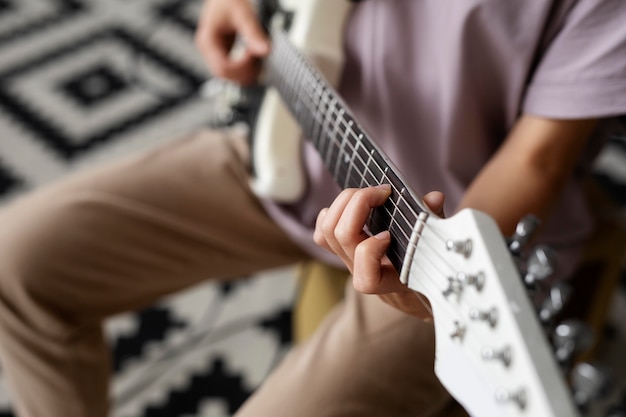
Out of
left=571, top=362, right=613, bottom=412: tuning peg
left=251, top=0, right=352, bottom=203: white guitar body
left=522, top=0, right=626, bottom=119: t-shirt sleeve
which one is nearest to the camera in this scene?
left=571, top=362, right=613, bottom=412: tuning peg

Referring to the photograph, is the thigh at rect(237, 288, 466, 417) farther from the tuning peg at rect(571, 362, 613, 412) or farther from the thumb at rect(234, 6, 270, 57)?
the thumb at rect(234, 6, 270, 57)

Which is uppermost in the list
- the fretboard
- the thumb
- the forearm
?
the thumb

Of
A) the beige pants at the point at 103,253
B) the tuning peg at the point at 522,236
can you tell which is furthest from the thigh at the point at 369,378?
the tuning peg at the point at 522,236

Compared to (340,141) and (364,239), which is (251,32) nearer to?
(340,141)

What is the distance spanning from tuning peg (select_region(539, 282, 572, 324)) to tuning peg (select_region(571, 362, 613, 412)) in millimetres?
34

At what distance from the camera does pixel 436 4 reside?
0.68m

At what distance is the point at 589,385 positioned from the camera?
1.17ft

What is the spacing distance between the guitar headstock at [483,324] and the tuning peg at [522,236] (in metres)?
0.01

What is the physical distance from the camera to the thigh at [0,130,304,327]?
0.79 m

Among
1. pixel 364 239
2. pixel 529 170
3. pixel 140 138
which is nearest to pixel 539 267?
pixel 364 239

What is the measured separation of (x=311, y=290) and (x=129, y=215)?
27cm

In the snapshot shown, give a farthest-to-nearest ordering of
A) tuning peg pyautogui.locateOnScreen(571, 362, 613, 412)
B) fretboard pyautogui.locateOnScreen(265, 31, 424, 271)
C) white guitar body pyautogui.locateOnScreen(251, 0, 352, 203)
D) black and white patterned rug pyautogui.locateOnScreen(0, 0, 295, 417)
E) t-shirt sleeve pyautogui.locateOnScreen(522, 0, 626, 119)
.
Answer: black and white patterned rug pyautogui.locateOnScreen(0, 0, 295, 417)
white guitar body pyautogui.locateOnScreen(251, 0, 352, 203)
t-shirt sleeve pyautogui.locateOnScreen(522, 0, 626, 119)
fretboard pyautogui.locateOnScreen(265, 31, 424, 271)
tuning peg pyautogui.locateOnScreen(571, 362, 613, 412)

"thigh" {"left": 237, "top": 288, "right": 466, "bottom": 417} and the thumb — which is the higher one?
the thumb

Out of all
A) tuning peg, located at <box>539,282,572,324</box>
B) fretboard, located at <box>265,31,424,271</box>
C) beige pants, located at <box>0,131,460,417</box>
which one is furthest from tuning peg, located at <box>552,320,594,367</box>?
beige pants, located at <box>0,131,460,417</box>
